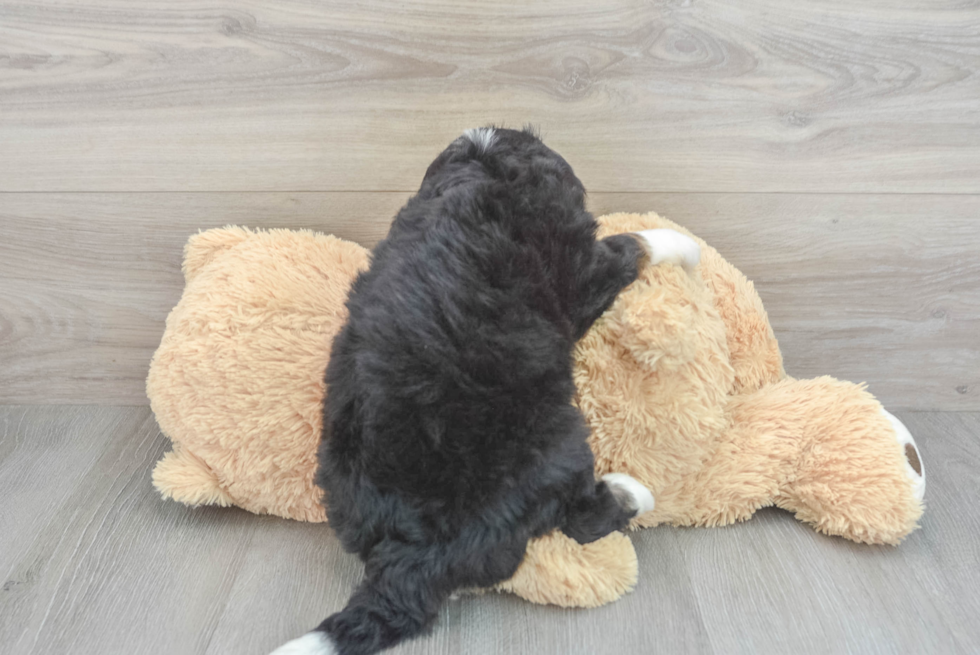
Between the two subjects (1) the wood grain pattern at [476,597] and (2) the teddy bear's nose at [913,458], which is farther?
(2) the teddy bear's nose at [913,458]

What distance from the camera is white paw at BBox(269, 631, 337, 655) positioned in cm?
67

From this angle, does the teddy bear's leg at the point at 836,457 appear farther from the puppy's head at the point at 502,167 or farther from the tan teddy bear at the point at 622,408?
the puppy's head at the point at 502,167

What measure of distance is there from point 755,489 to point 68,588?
93 cm

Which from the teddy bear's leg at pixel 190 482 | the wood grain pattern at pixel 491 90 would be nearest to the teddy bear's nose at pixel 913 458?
the wood grain pattern at pixel 491 90

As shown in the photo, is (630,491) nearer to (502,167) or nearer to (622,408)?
(622,408)

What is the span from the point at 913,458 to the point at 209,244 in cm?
108

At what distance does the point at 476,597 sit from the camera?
825 mm

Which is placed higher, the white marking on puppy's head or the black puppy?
the white marking on puppy's head

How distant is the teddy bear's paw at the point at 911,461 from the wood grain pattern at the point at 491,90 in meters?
0.39

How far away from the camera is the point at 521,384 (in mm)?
703

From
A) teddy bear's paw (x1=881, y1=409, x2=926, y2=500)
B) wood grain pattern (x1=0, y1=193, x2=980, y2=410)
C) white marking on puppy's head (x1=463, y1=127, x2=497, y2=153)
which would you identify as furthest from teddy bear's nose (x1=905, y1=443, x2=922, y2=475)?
white marking on puppy's head (x1=463, y1=127, x2=497, y2=153)

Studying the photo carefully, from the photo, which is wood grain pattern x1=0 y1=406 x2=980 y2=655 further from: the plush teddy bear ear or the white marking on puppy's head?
the white marking on puppy's head

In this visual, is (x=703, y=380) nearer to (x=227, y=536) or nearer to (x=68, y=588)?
(x=227, y=536)

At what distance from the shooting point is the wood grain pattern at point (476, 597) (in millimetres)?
765
